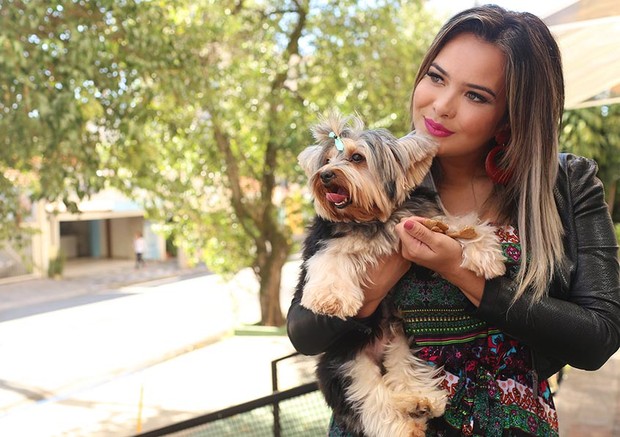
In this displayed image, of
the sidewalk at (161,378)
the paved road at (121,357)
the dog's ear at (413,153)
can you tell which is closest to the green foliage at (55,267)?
the paved road at (121,357)

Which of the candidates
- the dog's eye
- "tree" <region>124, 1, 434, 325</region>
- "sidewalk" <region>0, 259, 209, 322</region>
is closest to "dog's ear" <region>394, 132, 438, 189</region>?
the dog's eye

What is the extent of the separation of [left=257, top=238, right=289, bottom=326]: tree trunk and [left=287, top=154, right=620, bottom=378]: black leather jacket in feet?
37.5

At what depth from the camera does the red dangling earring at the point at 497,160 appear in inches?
67.4

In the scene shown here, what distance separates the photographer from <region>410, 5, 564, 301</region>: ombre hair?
5.08 ft

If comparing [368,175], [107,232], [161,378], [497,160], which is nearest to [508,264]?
[497,160]

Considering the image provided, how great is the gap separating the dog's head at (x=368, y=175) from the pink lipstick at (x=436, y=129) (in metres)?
0.03

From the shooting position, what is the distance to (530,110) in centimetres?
159

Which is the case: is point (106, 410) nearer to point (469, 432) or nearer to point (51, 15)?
point (51, 15)

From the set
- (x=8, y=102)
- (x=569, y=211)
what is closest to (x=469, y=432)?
(x=569, y=211)

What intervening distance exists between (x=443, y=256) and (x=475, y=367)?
0.31m

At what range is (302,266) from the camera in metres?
1.83

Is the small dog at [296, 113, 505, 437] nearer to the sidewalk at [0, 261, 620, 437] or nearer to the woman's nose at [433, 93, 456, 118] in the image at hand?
the woman's nose at [433, 93, 456, 118]

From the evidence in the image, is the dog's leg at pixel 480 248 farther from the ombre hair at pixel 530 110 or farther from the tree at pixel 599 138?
the tree at pixel 599 138

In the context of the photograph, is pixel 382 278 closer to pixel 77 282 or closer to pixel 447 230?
pixel 447 230
